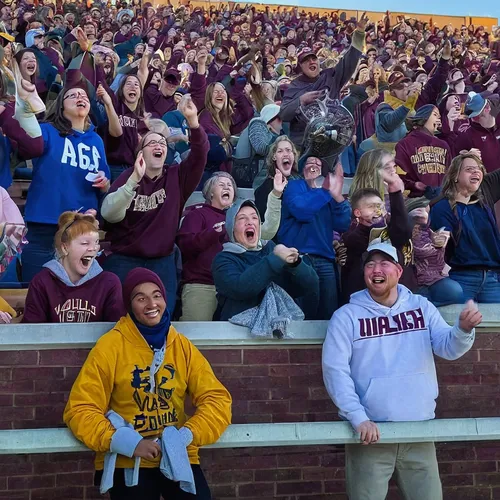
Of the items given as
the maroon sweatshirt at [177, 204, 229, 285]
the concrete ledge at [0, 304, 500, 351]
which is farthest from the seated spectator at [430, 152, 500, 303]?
the maroon sweatshirt at [177, 204, 229, 285]

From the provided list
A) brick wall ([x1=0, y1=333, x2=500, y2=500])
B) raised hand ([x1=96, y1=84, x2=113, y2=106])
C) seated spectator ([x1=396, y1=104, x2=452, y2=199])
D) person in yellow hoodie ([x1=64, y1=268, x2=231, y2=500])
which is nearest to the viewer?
person in yellow hoodie ([x1=64, y1=268, x2=231, y2=500])

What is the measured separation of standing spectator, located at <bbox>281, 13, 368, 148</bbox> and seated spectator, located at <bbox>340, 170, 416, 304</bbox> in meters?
2.72

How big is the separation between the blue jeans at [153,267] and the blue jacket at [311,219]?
A: 91cm

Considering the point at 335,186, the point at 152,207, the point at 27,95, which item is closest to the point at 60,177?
the point at 27,95

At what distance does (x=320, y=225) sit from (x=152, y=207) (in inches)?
49.3

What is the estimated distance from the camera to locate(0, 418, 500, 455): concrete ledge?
155 inches

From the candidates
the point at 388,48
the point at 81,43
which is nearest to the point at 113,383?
the point at 81,43

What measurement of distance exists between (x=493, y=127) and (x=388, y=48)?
13.6m

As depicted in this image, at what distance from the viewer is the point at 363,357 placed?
4594mm

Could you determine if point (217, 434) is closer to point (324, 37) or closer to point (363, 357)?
point (363, 357)

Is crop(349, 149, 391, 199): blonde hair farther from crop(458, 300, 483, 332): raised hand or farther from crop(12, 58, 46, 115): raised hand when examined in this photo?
crop(12, 58, 46, 115): raised hand

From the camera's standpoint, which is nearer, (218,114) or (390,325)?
(390,325)

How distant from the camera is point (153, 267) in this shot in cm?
607

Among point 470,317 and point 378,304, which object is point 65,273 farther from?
point 470,317
